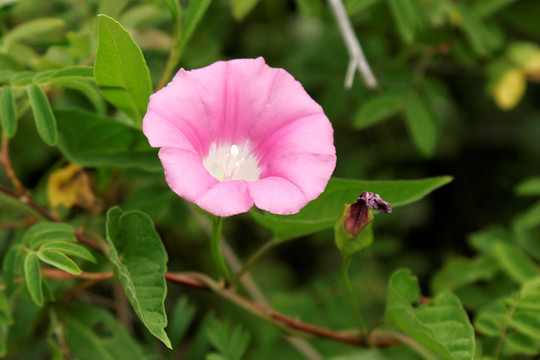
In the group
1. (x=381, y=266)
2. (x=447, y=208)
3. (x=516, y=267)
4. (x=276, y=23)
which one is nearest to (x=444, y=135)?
(x=447, y=208)

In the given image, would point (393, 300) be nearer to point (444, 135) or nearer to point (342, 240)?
point (342, 240)

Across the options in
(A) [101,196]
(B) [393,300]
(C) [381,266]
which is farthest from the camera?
(C) [381,266]

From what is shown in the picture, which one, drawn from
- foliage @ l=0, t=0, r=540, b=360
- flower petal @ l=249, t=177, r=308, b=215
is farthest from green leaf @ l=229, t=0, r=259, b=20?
flower petal @ l=249, t=177, r=308, b=215

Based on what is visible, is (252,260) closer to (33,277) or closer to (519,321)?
(33,277)

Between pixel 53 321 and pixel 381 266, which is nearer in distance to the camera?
pixel 53 321

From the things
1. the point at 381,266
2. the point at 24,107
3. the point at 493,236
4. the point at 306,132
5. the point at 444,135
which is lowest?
the point at 381,266

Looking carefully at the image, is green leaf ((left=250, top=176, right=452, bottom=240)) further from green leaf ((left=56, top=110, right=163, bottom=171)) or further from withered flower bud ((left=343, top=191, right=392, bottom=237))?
green leaf ((left=56, top=110, right=163, bottom=171))

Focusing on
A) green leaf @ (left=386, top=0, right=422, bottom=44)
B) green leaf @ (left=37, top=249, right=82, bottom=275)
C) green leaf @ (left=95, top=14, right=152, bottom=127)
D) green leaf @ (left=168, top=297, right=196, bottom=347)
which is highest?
green leaf @ (left=95, top=14, right=152, bottom=127)
